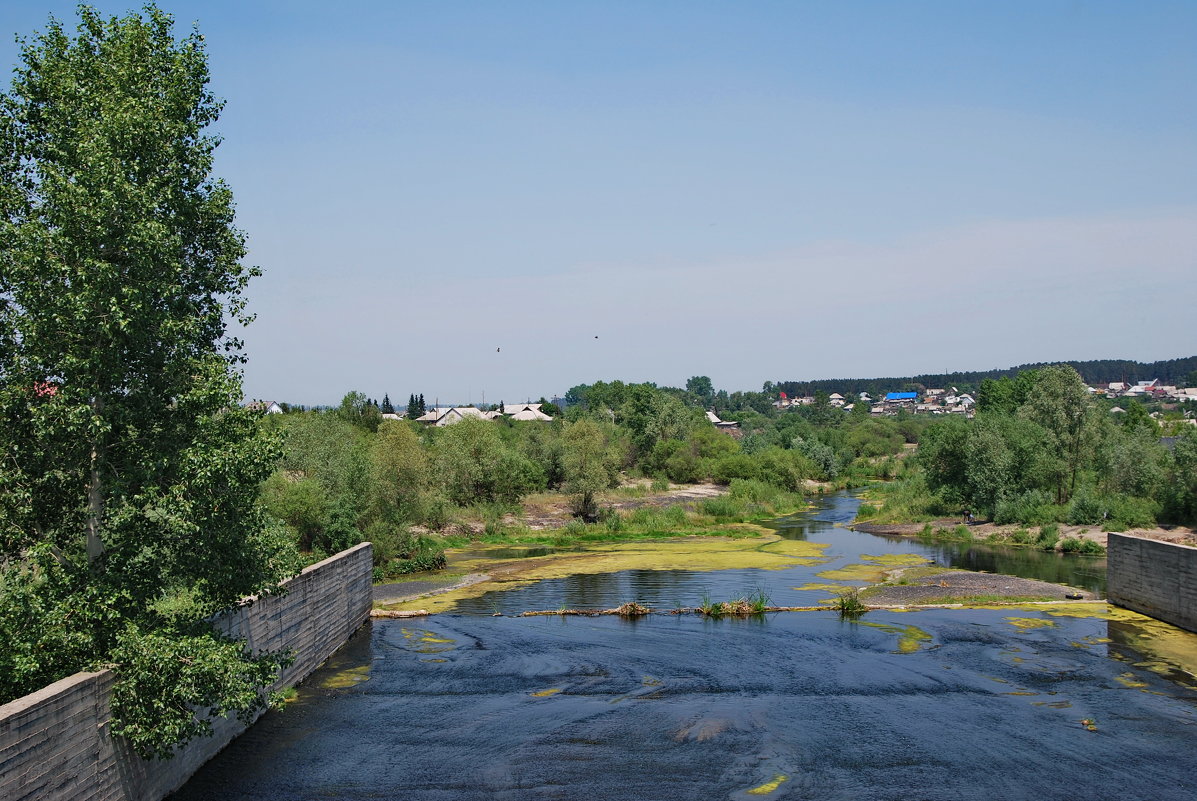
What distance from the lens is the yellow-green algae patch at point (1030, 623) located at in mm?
32938

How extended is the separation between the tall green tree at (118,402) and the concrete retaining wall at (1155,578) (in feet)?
100

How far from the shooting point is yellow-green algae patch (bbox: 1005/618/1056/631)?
32938 mm

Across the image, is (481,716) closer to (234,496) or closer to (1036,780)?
(234,496)

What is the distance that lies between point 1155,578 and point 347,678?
93.9 ft

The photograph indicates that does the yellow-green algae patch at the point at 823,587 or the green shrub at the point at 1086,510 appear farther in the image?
the green shrub at the point at 1086,510

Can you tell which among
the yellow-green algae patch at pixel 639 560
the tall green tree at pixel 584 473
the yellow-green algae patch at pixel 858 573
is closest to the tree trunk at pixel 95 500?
the yellow-green algae patch at pixel 639 560

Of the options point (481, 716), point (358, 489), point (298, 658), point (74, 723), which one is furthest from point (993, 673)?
point (358, 489)

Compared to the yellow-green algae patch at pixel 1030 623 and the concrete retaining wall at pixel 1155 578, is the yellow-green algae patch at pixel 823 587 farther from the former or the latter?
the concrete retaining wall at pixel 1155 578

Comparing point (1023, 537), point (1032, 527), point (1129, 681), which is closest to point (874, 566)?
point (1023, 537)

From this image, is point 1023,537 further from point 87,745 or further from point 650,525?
point 87,745

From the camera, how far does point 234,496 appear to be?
15.9 m

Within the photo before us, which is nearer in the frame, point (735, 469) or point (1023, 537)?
point (1023, 537)

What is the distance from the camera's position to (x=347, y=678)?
1048 inches

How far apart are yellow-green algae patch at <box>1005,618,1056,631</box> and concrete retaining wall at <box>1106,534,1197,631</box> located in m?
3.71
